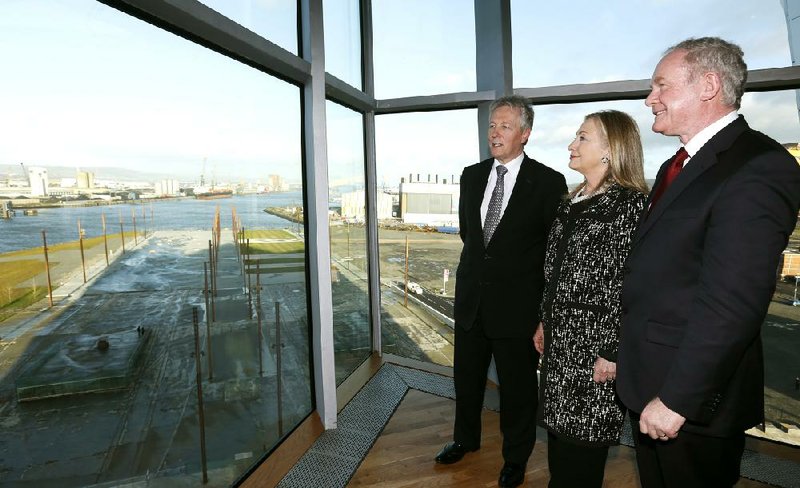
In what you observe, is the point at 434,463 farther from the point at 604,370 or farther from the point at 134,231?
the point at 134,231

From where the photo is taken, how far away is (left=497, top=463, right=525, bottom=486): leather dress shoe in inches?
78.0

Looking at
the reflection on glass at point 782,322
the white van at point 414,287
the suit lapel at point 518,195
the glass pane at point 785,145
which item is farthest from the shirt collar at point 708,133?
the white van at point 414,287

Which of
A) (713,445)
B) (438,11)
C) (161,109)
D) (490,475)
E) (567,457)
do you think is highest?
(438,11)

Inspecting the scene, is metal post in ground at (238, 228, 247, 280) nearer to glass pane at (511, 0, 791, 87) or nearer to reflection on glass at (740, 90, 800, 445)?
glass pane at (511, 0, 791, 87)

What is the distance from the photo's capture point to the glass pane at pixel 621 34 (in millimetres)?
2291

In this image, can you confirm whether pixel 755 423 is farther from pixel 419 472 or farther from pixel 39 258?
pixel 39 258

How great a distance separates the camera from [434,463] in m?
2.16

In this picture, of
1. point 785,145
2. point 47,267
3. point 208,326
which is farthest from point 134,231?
point 785,145

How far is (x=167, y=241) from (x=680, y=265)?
5.84ft

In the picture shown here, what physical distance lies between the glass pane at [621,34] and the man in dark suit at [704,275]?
63.3 inches

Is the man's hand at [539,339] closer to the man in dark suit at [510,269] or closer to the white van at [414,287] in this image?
the man in dark suit at [510,269]

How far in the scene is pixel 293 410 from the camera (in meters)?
2.53

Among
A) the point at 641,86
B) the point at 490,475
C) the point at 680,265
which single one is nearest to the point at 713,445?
the point at 680,265

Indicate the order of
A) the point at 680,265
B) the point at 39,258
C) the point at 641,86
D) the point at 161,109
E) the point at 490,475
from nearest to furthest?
1. the point at 680,265
2. the point at 39,258
3. the point at 161,109
4. the point at 490,475
5. the point at 641,86
